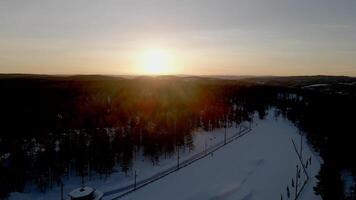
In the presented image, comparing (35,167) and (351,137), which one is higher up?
(351,137)

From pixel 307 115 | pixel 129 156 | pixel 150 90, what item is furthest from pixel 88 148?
pixel 150 90

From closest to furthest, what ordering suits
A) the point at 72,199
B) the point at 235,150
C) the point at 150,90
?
the point at 72,199 → the point at 235,150 → the point at 150,90

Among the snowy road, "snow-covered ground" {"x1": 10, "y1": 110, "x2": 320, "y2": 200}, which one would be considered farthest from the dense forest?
the snowy road

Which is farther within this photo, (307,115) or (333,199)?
(307,115)

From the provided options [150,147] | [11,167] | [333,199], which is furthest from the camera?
[150,147]

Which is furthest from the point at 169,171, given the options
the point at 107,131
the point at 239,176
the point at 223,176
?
the point at 107,131

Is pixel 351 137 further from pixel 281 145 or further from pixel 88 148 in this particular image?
pixel 88 148

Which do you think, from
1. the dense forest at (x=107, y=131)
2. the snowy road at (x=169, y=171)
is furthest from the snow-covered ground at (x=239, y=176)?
the dense forest at (x=107, y=131)
